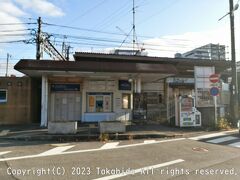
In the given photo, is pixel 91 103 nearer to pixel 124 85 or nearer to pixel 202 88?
pixel 124 85

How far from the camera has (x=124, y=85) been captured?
2125 cm

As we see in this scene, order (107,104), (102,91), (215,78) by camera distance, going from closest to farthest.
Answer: (215,78) < (102,91) < (107,104)

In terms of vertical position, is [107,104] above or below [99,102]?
below

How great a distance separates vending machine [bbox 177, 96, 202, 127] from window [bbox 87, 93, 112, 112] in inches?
232

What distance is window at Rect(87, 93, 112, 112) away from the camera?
2055cm

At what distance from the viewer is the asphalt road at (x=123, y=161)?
6859 millimetres

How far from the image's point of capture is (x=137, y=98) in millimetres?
19344

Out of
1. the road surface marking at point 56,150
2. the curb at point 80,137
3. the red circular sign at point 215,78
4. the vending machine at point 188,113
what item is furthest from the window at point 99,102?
the road surface marking at point 56,150

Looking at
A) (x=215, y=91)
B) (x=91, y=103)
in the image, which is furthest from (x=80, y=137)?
(x=215, y=91)

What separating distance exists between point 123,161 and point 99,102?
12.6 meters

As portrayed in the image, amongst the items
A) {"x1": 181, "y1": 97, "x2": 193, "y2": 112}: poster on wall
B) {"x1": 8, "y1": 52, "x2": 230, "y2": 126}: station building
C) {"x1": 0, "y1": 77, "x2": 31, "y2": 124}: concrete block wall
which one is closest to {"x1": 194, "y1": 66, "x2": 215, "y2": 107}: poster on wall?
{"x1": 8, "y1": 52, "x2": 230, "y2": 126}: station building

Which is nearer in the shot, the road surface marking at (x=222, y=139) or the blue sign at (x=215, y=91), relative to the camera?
the road surface marking at (x=222, y=139)

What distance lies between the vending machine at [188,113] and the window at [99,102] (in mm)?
5902

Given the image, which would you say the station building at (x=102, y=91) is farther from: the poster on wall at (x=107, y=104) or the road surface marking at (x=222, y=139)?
the road surface marking at (x=222, y=139)
